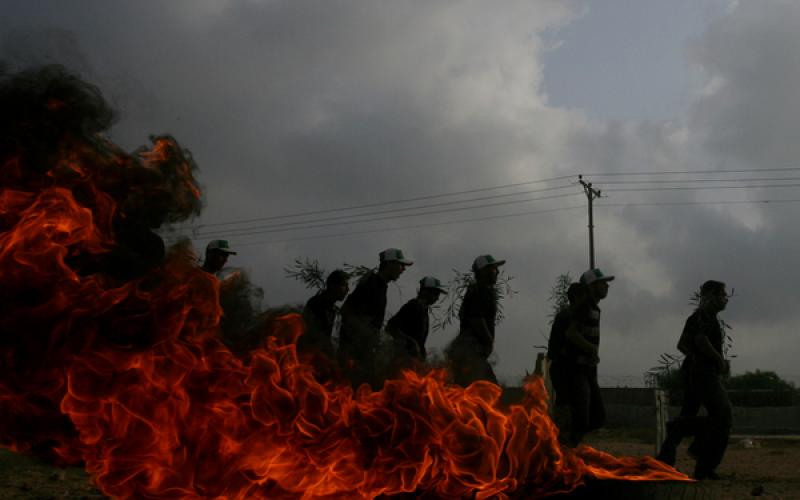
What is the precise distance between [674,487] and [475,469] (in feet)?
3.64

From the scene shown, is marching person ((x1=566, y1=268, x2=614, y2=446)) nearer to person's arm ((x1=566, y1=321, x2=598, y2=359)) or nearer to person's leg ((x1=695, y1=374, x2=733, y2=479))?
person's arm ((x1=566, y1=321, x2=598, y2=359))

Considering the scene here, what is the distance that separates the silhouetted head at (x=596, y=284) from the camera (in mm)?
9234

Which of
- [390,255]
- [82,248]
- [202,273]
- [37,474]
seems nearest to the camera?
[82,248]

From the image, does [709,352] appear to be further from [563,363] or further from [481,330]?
[481,330]

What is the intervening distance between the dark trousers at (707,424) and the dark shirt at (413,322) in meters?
2.75

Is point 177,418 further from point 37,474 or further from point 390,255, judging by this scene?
point 37,474

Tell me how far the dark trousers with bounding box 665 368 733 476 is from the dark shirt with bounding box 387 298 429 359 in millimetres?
2752

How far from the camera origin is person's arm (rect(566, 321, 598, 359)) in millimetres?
9086

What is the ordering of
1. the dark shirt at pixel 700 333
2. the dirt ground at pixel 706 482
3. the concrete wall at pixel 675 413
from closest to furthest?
the dirt ground at pixel 706 482
the dark shirt at pixel 700 333
the concrete wall at pixel 675 413

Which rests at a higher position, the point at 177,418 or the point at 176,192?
the point at 176,192

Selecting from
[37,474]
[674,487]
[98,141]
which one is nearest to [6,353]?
[98,141]

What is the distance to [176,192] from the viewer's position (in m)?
5.70

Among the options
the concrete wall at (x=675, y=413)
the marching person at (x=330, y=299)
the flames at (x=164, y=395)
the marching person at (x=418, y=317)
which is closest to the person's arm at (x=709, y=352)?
the marching person at (x=418, y=317)

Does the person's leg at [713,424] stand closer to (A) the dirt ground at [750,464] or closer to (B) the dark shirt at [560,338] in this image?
(A) the dirt ground at [750,464]
